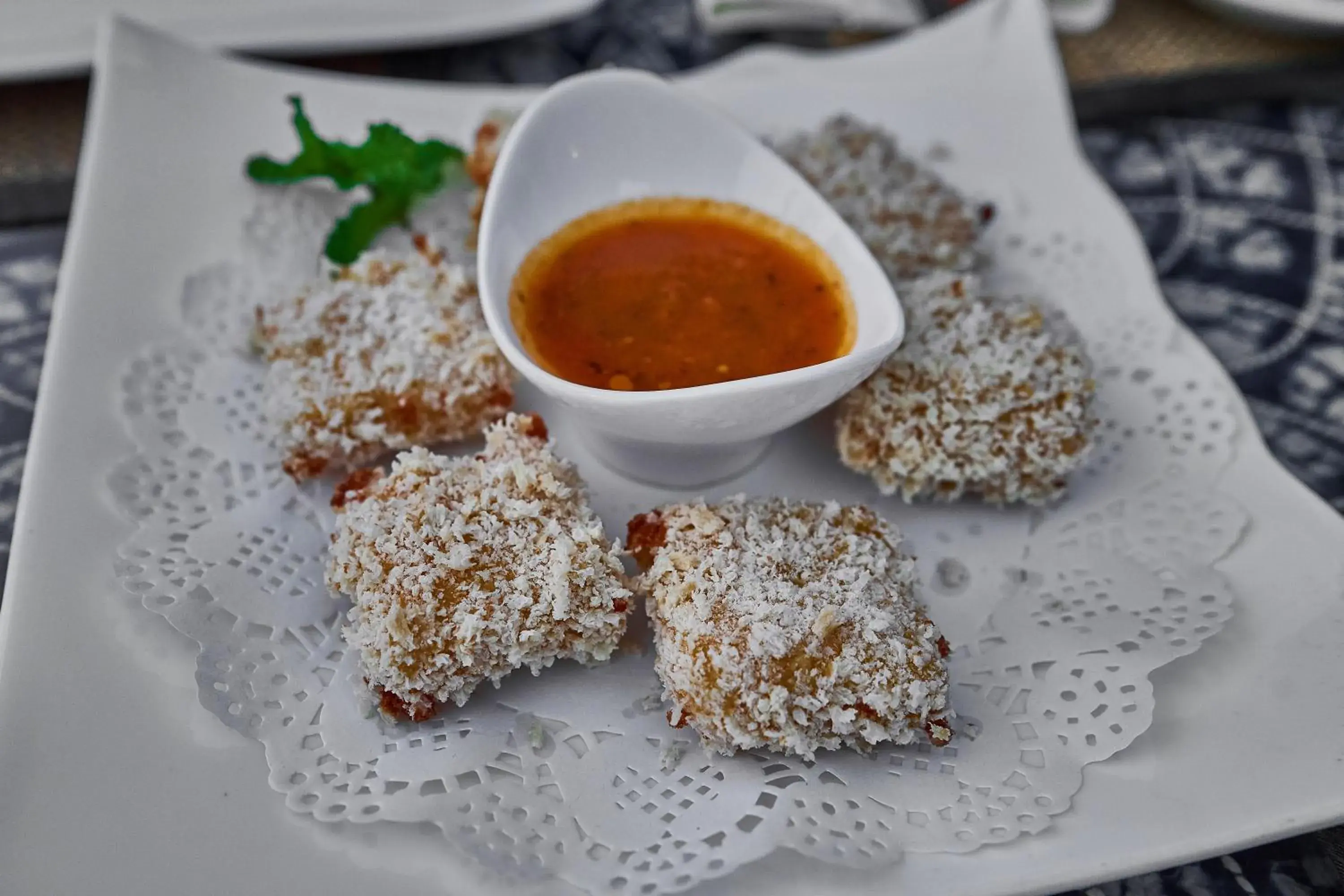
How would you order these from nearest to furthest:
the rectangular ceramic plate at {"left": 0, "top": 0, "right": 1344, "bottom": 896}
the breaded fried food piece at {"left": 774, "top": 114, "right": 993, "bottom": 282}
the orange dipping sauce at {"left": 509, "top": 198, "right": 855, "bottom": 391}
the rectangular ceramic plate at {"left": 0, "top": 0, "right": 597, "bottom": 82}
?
1. the rectangular ceramic plate at {"left": 0, "top": 0, "right": 1344, "bottom": 896}
2. the orange dipping sauce at {"left": 509, "top": 198, "right": 855, "bottom": 391}
3. the breaded fried food piece at {"left": 774, "top": 114, "right": 993, "bottom": 282}
4. the rectangular ceramic plate at {"left": 0, "top": 0, "right": 597, "bottom": 82}

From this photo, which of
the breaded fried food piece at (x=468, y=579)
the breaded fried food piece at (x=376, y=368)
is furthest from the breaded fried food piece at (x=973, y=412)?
the breaded fried food piece at (x=376, y=368)

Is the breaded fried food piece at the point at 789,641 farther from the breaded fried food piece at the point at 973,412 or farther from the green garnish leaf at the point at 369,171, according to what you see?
the green garnish leaf at the point at 369,171

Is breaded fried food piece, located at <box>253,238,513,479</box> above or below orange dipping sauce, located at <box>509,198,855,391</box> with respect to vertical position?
below

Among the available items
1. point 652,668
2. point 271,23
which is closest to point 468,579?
point 652,668

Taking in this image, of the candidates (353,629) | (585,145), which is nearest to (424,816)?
(353,629)

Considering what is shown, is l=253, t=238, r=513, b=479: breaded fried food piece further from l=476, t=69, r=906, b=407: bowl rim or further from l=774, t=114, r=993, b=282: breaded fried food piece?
l=774, t=114, r=993, b=282: breaded fried food piece

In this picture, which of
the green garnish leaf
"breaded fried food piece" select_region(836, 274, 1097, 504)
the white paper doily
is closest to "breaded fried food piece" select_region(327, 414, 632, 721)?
the white paper doily

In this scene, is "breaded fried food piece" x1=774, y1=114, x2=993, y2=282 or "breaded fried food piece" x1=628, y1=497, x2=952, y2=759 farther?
"breaded fried food piece" x1=774, y1=114, x2=993, y2=282

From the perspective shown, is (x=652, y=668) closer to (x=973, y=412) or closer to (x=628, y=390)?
(x=628, y=390)
